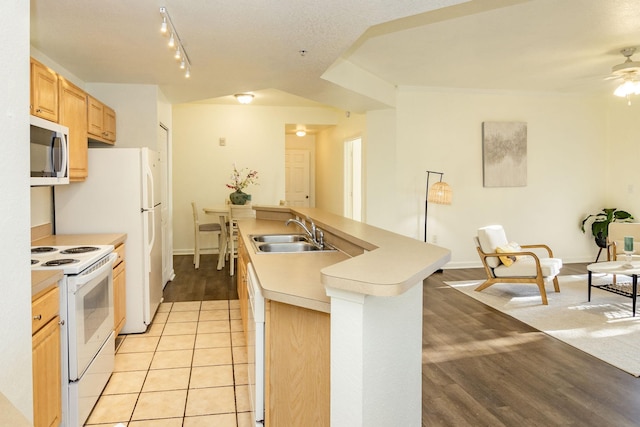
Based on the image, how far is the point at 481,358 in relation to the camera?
3.18m

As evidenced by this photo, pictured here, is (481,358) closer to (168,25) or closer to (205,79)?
(168,25)

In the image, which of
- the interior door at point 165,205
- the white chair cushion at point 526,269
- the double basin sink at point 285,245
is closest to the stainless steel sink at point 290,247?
the double basin sink at point 285,245

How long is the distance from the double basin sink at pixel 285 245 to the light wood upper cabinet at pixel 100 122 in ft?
5.65

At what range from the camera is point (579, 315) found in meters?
4.16

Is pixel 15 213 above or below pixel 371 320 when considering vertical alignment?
above

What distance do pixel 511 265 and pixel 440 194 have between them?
4.65 feet

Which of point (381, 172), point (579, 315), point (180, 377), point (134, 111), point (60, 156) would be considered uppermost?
point (134, 111)

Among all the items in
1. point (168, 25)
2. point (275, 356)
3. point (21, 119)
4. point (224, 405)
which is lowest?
point (224, 405)

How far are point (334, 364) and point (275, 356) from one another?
0.36 meters

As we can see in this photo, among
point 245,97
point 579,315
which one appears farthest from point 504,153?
point 245,97

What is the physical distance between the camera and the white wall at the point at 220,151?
7738mm

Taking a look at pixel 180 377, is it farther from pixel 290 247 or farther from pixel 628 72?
pixel 628 72

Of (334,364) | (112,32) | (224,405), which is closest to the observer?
(334,364)

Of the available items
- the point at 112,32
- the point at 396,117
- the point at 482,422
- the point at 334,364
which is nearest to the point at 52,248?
the point at 112,32
